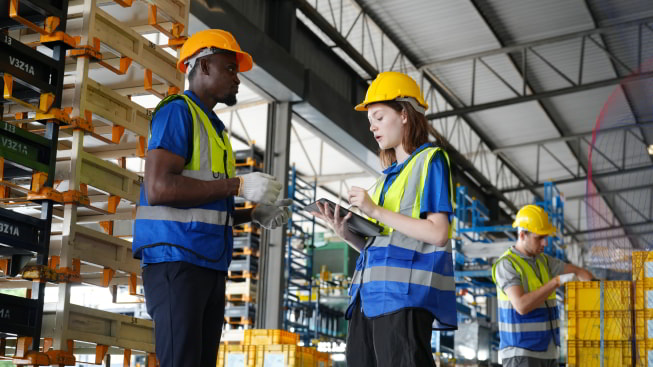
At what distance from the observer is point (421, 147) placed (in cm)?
350

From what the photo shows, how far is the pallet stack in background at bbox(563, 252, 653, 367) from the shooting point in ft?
24.0

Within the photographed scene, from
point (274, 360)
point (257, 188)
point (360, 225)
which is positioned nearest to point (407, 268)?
point (360, 225)

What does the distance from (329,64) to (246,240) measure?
3.99 m

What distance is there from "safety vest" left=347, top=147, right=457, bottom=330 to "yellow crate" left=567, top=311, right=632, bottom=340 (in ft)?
15.5

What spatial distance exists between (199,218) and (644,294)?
17.3ft

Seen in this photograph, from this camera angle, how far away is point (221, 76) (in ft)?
12.6

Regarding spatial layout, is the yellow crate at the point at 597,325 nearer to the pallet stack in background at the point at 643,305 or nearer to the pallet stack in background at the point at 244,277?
the pallet stack in background at the point at 643,305

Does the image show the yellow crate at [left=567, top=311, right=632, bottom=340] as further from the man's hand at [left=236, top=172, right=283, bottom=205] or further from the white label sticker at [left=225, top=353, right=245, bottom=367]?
the man's hand at [left=236, top=172, right=283, bottom=205]

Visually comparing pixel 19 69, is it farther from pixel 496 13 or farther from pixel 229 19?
pixel 496 13

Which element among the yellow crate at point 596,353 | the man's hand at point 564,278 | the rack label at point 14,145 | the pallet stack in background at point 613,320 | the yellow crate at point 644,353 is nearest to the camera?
the rack label at point 14,145

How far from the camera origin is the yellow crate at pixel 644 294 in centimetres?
726

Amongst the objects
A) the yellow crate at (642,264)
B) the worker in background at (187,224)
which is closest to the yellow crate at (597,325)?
the yellow crate at (642,264)

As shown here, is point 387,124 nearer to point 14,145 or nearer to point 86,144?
point 14,145

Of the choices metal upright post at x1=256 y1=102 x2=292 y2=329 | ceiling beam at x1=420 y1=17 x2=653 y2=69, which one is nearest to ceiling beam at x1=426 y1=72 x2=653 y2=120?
ceiling beam at x1=420 y1=17 x2=653 y2=69
